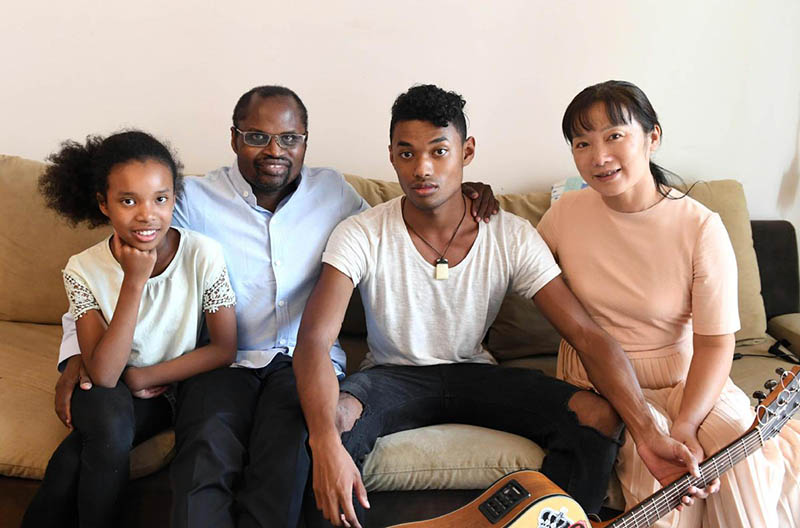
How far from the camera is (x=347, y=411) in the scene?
1.51 meters

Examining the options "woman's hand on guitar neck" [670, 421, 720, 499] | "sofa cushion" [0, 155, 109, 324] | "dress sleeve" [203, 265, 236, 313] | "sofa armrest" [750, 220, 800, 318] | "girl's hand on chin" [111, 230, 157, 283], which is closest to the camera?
"woman's hand on guitar neck" [670, 421, 720, 499]

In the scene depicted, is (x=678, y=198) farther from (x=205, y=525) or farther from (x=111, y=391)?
(x=111, y=391)

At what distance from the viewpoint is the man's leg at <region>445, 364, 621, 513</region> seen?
4.78 feet

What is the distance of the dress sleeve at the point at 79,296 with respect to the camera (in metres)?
1.59

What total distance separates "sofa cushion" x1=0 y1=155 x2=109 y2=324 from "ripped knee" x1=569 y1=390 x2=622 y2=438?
4.77 ft

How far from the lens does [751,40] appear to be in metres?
2.34

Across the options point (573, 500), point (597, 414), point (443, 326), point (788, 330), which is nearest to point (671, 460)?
point (597, 414)

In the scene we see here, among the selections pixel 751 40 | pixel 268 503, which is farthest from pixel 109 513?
pixel 751 40

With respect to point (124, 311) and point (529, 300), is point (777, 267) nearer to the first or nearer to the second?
point (529, 300)

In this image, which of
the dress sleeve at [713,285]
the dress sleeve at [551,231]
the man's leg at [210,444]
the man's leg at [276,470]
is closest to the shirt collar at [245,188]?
the man's leg at [210,444]

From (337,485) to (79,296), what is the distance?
0.77 m

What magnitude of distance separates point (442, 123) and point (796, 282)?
1460mm

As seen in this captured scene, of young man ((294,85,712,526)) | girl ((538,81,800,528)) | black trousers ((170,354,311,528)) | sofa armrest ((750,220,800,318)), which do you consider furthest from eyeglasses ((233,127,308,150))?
sofa armrest ((750,220,800,318))

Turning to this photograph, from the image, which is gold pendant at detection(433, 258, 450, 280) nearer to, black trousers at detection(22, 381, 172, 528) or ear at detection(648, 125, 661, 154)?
ear at detection(648, 125, 661, 154)
